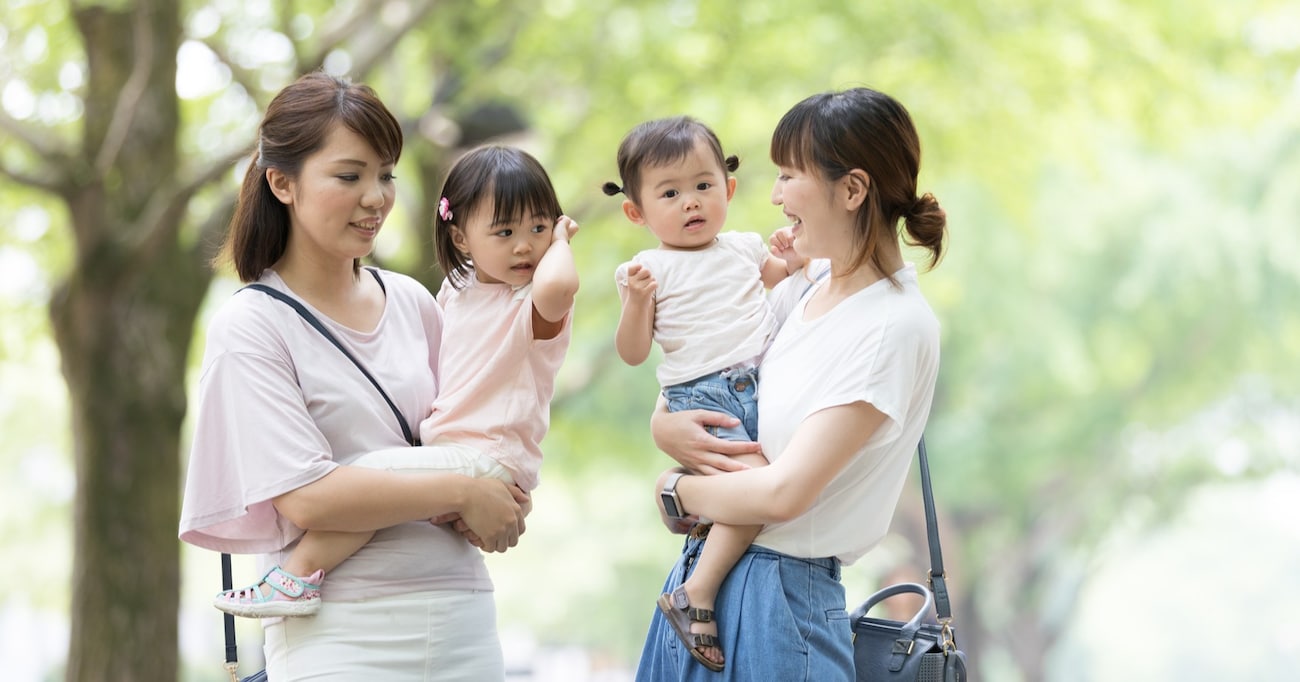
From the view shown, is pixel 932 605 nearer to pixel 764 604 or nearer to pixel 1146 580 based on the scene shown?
pixel 764 604

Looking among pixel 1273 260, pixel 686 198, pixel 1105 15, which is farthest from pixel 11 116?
pixel 1273 260

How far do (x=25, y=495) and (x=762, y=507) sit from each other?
59.9 feet

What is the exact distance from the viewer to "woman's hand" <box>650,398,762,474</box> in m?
2.49

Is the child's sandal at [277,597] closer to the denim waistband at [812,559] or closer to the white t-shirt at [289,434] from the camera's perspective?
the white t-shirt at [289,434]

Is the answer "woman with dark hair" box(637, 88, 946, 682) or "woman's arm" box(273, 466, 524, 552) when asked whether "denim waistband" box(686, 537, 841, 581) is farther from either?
"woman's arm" box(273, 466, 524, 552)

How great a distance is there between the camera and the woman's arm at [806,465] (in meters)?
2.31

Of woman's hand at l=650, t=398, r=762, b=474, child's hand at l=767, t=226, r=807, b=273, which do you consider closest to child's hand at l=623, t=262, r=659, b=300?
woman's hand at l=650, t=398, r=762, b=474

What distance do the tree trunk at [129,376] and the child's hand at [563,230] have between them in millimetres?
3828

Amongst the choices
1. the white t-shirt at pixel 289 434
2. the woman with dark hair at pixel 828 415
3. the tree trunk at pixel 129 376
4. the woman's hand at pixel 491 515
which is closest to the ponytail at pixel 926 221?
the woman with dark hair at pixel 828 415

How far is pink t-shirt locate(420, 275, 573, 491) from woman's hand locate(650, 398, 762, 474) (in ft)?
0.80

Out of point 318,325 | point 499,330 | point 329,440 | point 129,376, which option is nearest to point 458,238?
point 499,330

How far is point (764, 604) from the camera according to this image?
2400 millimetres

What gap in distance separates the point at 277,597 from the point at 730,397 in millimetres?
937

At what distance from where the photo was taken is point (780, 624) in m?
2.38
